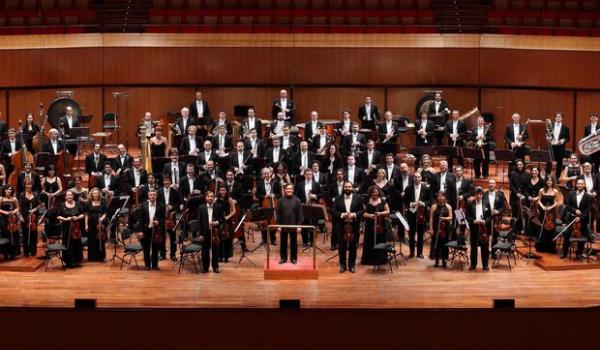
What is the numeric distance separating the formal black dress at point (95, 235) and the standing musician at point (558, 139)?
738 centimetres

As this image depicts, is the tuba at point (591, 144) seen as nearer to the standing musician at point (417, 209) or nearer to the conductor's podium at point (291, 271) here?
the standing musician at point (417, 209)

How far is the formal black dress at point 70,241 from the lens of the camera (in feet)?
46.1

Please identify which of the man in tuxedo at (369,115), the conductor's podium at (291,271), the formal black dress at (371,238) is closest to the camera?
the conductor's podium at (291,271)

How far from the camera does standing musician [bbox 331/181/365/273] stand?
546 inches

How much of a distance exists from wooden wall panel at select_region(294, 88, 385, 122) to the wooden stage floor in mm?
7021

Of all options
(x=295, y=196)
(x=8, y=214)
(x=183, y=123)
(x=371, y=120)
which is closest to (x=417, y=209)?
(x=295, y=196)

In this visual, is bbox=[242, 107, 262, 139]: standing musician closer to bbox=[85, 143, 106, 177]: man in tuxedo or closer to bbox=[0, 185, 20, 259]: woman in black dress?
bbox=[85, 143, 106, 177]: man in tuxedo

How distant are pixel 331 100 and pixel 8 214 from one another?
28.2 feet

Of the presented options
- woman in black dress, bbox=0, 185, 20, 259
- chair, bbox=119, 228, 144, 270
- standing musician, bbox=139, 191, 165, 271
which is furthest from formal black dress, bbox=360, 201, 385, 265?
woman in black dress, bbox=0, 185, 20, 259

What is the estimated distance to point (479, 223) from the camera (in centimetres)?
1388

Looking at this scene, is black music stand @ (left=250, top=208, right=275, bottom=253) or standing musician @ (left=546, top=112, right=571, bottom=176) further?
standing musician @ (left=546, top=112, right=571, bottom=176)

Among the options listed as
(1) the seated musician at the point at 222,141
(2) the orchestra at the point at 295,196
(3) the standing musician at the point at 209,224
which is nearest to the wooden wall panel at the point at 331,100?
(2) the orchestra at the point at 295,196

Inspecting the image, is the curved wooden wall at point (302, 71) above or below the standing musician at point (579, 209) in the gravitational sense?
above
